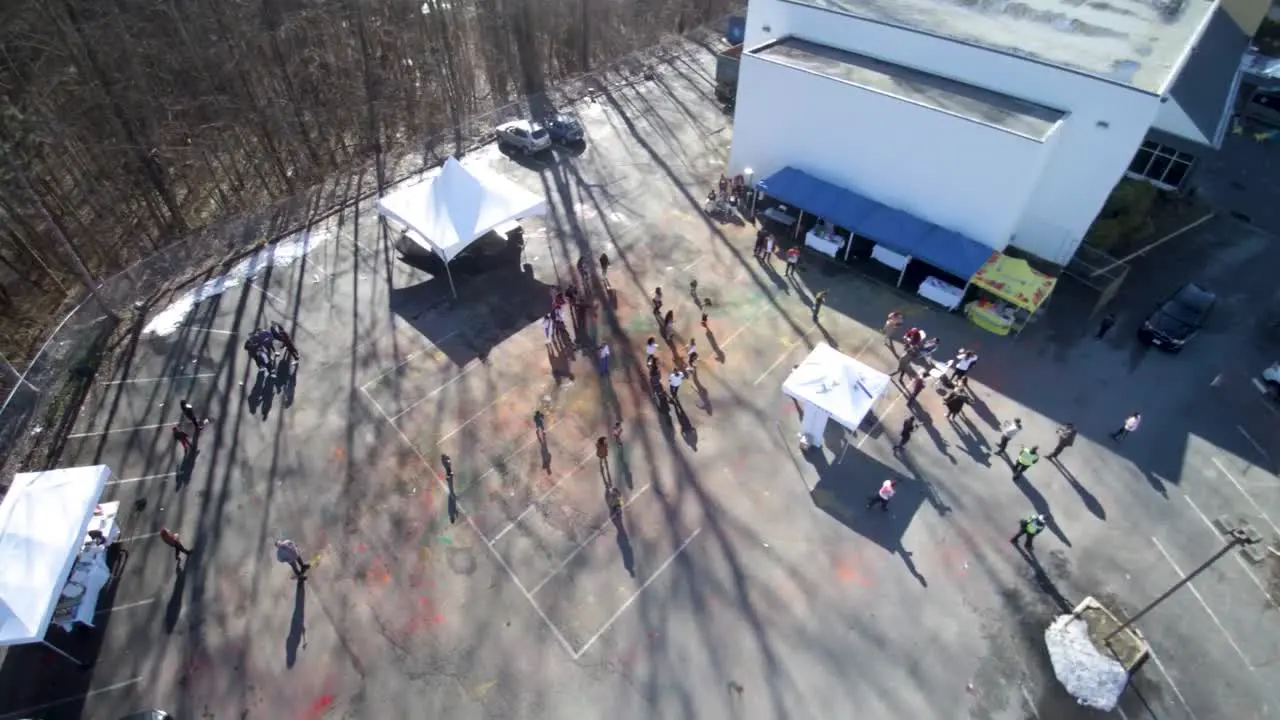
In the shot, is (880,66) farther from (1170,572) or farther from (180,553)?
(180,553)

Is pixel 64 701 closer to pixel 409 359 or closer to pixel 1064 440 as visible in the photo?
pixel 409 359

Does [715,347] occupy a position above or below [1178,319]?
below

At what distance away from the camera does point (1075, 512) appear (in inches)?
643

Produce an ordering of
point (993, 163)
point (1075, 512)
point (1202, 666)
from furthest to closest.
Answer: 1. point (993, 163)
2. point (1075, 512)
3. point (1202, 666)

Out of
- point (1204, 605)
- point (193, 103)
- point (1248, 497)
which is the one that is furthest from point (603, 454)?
point (193, 103)

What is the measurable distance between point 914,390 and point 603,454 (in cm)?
928

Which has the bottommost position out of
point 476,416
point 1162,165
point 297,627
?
point 297,627

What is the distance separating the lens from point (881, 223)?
22.7 metres

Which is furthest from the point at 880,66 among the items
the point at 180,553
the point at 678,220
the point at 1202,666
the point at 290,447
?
the point at 180,553

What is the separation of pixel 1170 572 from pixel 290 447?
21996 millimetres

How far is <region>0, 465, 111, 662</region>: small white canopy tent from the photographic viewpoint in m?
12.3

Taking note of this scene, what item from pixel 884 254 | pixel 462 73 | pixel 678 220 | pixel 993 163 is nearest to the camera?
pixel 993 163

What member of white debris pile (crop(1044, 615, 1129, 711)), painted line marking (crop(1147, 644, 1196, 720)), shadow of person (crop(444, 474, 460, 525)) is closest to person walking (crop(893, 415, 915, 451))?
white debris pile (crop(1044, 615, 1129, 711))

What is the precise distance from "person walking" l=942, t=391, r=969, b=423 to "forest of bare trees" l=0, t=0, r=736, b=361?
1002 inches
